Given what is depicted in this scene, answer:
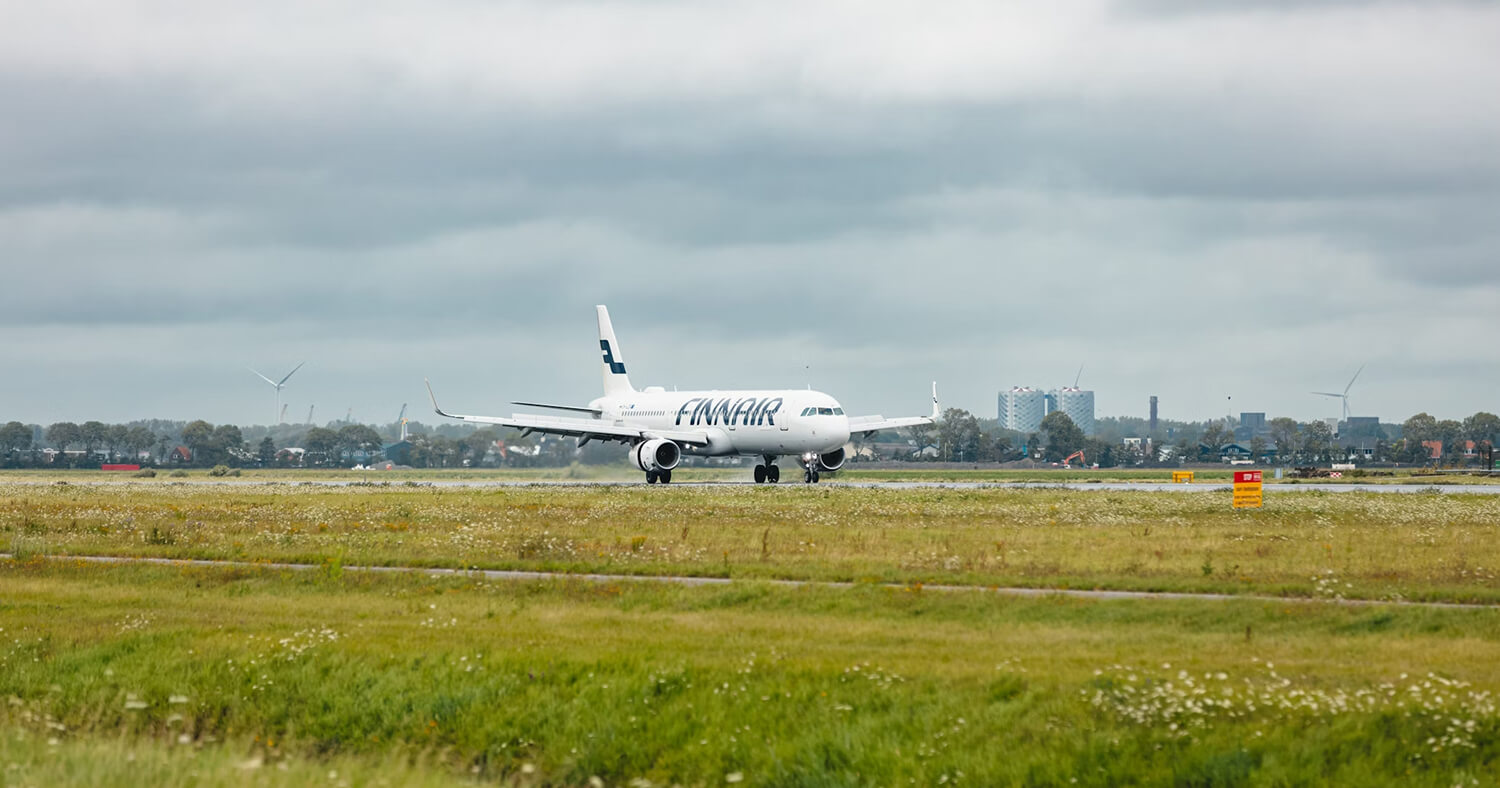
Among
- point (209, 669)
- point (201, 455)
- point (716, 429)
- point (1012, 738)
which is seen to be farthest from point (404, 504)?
point (201, 455)

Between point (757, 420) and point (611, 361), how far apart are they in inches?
831

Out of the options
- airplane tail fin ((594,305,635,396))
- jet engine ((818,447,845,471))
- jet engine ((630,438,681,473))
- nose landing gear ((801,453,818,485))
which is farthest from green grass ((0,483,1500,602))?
airplane tail fin ((594,305,635,396))

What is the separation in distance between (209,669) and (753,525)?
20.7 m

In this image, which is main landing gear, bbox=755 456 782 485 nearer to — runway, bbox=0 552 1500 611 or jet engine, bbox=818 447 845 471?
jet engine, bbox=818 447 845 471

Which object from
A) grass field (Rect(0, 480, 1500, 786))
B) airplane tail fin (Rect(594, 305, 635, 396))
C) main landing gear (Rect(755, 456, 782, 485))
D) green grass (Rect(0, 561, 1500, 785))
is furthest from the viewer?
airplane tail fin (Rect(594, 305, 635, 396))

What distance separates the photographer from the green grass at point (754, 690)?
1527cm

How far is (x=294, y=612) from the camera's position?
24.5m

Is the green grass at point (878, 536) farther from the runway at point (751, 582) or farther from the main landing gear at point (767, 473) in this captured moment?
the main landing gear at point (767, 473)

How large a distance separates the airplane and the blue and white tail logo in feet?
17.7

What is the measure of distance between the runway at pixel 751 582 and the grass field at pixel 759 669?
1.67 feet

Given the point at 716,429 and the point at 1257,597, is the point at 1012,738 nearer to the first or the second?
the point at 1257,597

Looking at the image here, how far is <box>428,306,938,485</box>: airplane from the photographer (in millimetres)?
71375

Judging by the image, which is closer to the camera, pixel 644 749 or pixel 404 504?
pixel 644 749

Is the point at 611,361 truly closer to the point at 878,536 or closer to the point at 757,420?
the point at 757,420
